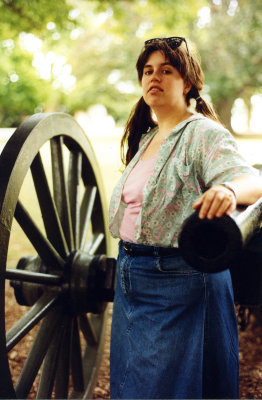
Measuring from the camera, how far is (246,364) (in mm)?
3387

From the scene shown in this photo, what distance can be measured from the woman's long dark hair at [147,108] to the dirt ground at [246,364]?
1794 mm

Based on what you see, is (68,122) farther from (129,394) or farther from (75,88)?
(75,88)

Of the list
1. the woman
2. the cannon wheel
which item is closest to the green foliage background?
the woman

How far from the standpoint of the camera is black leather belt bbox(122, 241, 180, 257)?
5.76ft

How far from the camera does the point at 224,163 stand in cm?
153

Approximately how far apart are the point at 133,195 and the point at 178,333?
57cm

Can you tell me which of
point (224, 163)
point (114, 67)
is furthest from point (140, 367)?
point (114, 67)

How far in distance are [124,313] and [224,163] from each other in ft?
2.73

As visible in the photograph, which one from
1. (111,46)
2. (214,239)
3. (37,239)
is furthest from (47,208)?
(111,46)

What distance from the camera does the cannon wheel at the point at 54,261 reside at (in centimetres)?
196

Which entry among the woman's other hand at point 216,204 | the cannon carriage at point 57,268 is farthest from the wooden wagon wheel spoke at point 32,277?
the woman's other hand at point 216,204

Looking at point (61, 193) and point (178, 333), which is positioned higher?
point (61, 193)

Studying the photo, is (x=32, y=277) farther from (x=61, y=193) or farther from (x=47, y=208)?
(x=61, y=193)

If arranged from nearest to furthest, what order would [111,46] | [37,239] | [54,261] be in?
[37,239] < [54,261] < [111,46]
